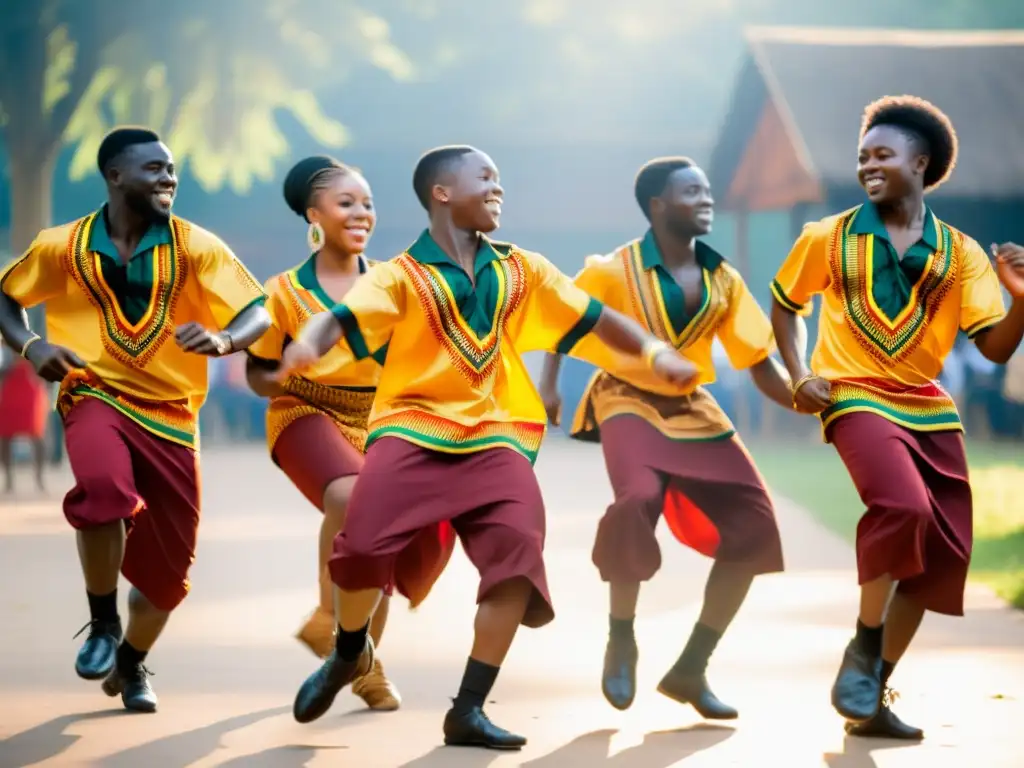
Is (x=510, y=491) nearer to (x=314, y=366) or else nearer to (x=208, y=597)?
(x=314, y=366)

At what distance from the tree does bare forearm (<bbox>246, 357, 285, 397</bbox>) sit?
1889 cm

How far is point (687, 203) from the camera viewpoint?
786cm

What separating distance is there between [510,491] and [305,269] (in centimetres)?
175

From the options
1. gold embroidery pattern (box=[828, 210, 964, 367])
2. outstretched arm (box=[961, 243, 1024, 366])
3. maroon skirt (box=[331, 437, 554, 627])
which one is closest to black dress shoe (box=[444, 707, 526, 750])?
maroon skirt (box=[331, 437, 554, 627])

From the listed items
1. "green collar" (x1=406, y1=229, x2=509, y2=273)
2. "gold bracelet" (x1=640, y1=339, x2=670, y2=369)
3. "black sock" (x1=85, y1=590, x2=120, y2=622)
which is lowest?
"black sock" (x1=85, y1=590, x2=120, y2=622)

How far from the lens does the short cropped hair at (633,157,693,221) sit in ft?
26.0

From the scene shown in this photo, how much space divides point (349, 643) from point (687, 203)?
2.08 m

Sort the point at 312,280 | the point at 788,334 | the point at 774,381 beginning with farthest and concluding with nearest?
the point at 312,280
the point at 774,381
the point at 788,334

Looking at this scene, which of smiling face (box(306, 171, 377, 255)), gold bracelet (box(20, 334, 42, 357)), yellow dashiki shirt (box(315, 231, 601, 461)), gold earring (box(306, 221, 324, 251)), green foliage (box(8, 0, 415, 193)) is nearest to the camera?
yellow dashiki shirt (box(315, 231, 601, 461))

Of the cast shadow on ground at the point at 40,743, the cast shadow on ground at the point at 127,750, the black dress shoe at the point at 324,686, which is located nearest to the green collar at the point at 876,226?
the black dress shoe at the point at 324,686

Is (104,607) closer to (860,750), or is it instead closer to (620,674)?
(620,674)

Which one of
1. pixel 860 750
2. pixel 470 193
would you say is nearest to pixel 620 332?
pixel 470 193

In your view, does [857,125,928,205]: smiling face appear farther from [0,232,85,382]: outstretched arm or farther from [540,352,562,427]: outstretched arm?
[0,232,85,382]: outstretched arm

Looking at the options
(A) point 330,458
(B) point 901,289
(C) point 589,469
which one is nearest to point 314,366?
(A) point 330,458
